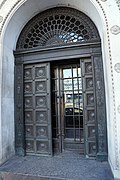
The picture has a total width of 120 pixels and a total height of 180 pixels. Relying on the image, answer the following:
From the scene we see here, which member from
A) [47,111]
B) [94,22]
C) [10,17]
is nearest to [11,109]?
[47,111]

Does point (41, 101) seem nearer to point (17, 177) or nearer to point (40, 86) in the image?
point (40, 86)

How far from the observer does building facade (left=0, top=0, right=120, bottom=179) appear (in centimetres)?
363

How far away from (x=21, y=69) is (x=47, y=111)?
1.27 m

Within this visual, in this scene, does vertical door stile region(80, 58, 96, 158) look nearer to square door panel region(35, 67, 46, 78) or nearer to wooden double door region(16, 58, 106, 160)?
wooden double door region(16, 58, 106, 160)

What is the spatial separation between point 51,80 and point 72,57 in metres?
0.82

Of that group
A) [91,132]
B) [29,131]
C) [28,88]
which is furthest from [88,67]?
[29,131]

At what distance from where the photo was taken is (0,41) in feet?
12.3

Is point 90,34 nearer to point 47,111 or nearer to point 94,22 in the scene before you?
point 94,22

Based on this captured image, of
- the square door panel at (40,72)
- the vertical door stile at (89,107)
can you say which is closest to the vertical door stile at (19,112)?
the square door panel at (40,72)

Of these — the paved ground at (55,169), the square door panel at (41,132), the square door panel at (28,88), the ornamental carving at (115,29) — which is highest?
the ornamental carving at (115,29)

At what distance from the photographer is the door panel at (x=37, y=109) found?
3.98 metres

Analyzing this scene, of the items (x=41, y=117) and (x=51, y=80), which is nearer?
(x=41, y=117)

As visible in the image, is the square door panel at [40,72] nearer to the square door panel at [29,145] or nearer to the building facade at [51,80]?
the building facade at [51,80]

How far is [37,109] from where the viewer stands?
13.4 ft
